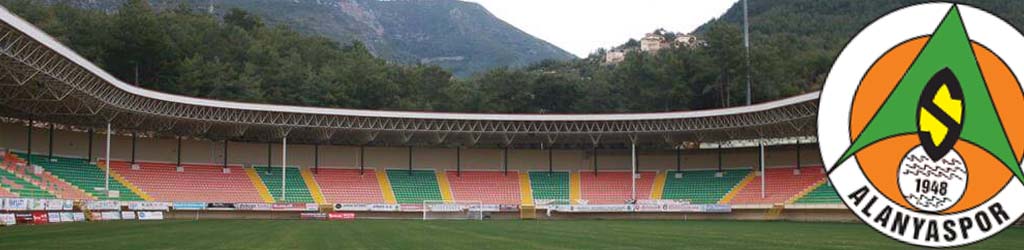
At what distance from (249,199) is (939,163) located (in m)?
50.3

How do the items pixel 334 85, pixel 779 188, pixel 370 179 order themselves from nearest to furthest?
pixel 779 188
pixel 370 179
pixel 334 85

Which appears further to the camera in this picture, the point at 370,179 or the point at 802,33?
the point at 802,33

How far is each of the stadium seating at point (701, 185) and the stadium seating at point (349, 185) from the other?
55.7ft

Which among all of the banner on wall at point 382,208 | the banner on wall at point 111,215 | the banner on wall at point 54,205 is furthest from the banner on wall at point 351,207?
the banner on wall at point 54,205

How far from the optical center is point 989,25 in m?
3.64

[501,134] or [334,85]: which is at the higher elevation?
[334,85]

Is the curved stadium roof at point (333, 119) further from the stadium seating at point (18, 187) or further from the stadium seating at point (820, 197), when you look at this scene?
the stadium seating at point (18, 187)

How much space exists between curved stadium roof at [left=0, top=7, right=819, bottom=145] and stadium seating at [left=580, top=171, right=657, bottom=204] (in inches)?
106

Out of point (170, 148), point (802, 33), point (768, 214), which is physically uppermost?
point (802, 33)

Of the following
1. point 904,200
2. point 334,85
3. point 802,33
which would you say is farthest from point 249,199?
point 802,33

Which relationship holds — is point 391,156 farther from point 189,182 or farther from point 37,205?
point 37,205

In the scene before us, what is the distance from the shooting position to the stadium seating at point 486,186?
5619cm

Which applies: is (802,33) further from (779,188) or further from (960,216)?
(960,216)

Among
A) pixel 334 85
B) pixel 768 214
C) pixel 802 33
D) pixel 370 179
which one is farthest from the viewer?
pixel 802 33
